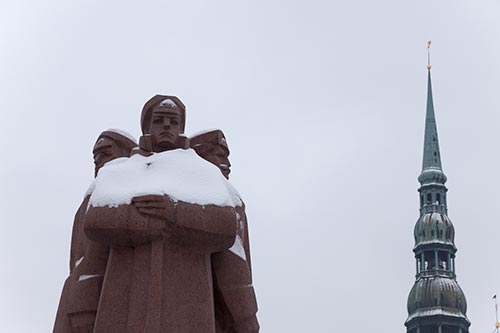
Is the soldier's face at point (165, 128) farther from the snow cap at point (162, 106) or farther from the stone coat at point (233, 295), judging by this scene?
the stone coat at point (233, 295)

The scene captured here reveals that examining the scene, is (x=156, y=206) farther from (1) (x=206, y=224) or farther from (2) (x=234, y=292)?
(2) (x=234, y=292)

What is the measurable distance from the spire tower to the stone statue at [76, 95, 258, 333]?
109368 mm

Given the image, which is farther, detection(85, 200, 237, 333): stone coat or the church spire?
the church spire

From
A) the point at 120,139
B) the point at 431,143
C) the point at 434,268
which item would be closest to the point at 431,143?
the point at 431,143

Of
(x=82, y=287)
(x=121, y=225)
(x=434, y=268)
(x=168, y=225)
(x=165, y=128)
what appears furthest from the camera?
(x=434, y=268)

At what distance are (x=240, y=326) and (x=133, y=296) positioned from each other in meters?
1.63

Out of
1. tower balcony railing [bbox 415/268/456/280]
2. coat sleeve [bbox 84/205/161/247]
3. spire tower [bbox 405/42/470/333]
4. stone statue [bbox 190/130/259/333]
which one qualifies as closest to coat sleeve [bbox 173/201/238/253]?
coat sleeve [bbox 84/205/161/247]

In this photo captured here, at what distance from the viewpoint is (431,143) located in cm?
13838

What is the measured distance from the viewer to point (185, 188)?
15906 mm

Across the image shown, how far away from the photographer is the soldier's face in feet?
54.9


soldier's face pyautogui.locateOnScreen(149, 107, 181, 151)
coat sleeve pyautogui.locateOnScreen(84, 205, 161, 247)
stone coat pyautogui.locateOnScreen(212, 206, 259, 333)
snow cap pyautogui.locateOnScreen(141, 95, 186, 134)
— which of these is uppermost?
snow cap pyautogui.locateOnScreen(141, 95, 186, 134)

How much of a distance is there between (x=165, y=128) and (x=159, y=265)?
2.20 m

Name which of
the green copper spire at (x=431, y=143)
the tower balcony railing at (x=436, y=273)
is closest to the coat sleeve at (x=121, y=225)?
the tower balcony railing at (x=436, y=273)

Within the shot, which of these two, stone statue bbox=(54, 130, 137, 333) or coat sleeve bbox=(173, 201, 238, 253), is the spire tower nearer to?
stone statue bbox=(54, 130, 137, 333)
